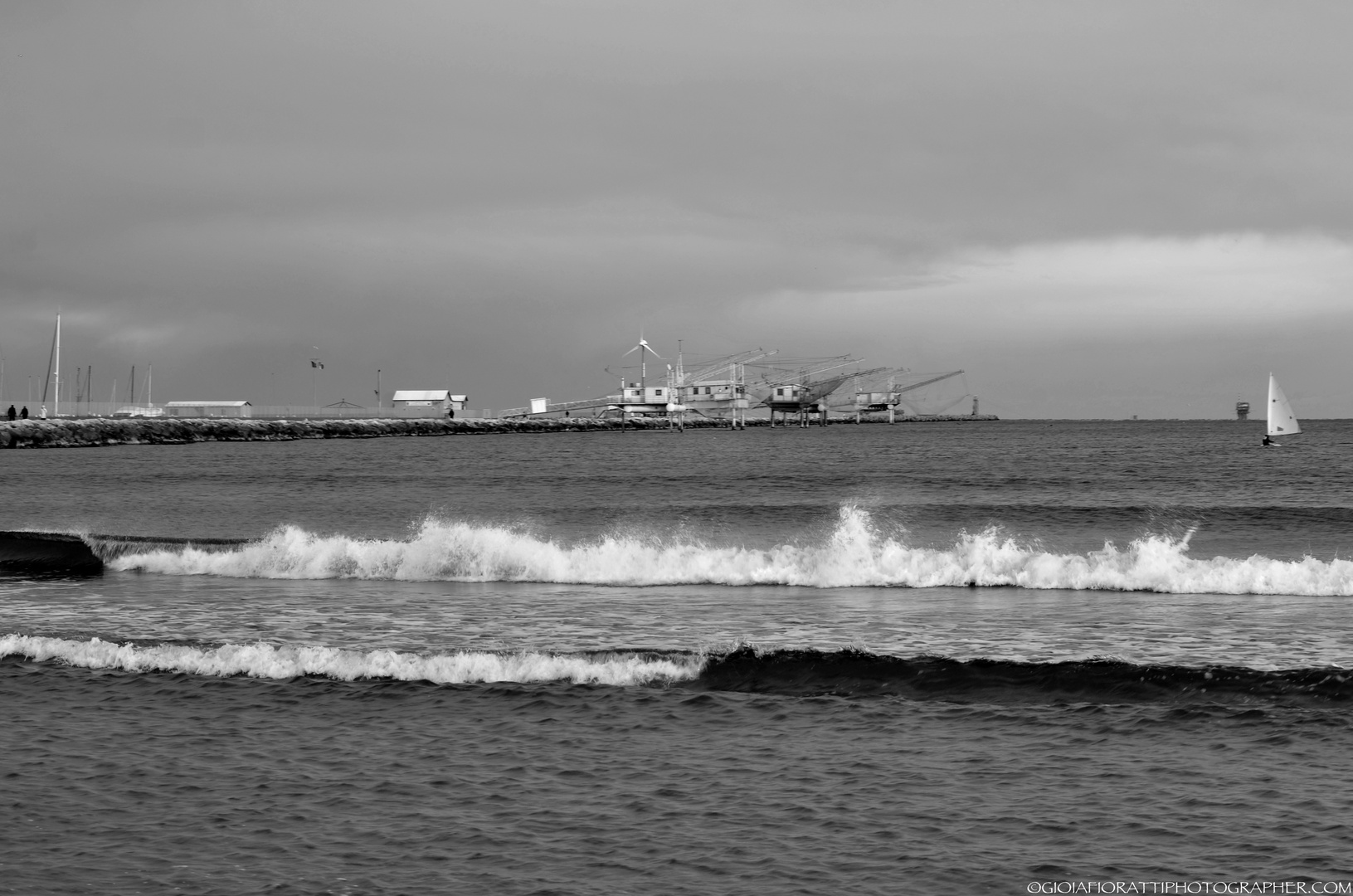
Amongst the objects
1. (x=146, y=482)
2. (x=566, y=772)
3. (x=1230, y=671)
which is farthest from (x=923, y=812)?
(x=146, y=482)

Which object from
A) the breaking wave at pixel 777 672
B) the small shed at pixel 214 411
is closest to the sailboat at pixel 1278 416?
the breaking wave at pixel 777 672

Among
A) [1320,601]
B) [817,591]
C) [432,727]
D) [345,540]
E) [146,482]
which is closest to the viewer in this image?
[432,727]

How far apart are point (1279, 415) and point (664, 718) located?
101 metres

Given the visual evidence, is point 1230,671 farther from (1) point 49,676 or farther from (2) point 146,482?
(2) point 146,482

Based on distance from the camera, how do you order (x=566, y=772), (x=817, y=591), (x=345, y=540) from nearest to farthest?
1. (x=566, y=772)
2. (x=817, y=591)
3. (x=345, y=540)

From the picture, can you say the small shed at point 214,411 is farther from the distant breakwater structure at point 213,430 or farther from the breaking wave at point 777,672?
the breaking wave at point 777,672

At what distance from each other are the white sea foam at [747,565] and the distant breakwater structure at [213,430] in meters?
90.8

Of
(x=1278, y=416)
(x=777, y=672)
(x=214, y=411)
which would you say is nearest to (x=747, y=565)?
(x=777, y=672)

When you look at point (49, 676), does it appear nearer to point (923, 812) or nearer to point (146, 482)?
point (923, 812)

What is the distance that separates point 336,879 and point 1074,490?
47849 mm

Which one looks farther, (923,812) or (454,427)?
(454,427)

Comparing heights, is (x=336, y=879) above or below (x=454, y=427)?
below

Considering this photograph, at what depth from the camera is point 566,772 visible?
416 inches

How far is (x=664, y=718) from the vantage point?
41.3ft
